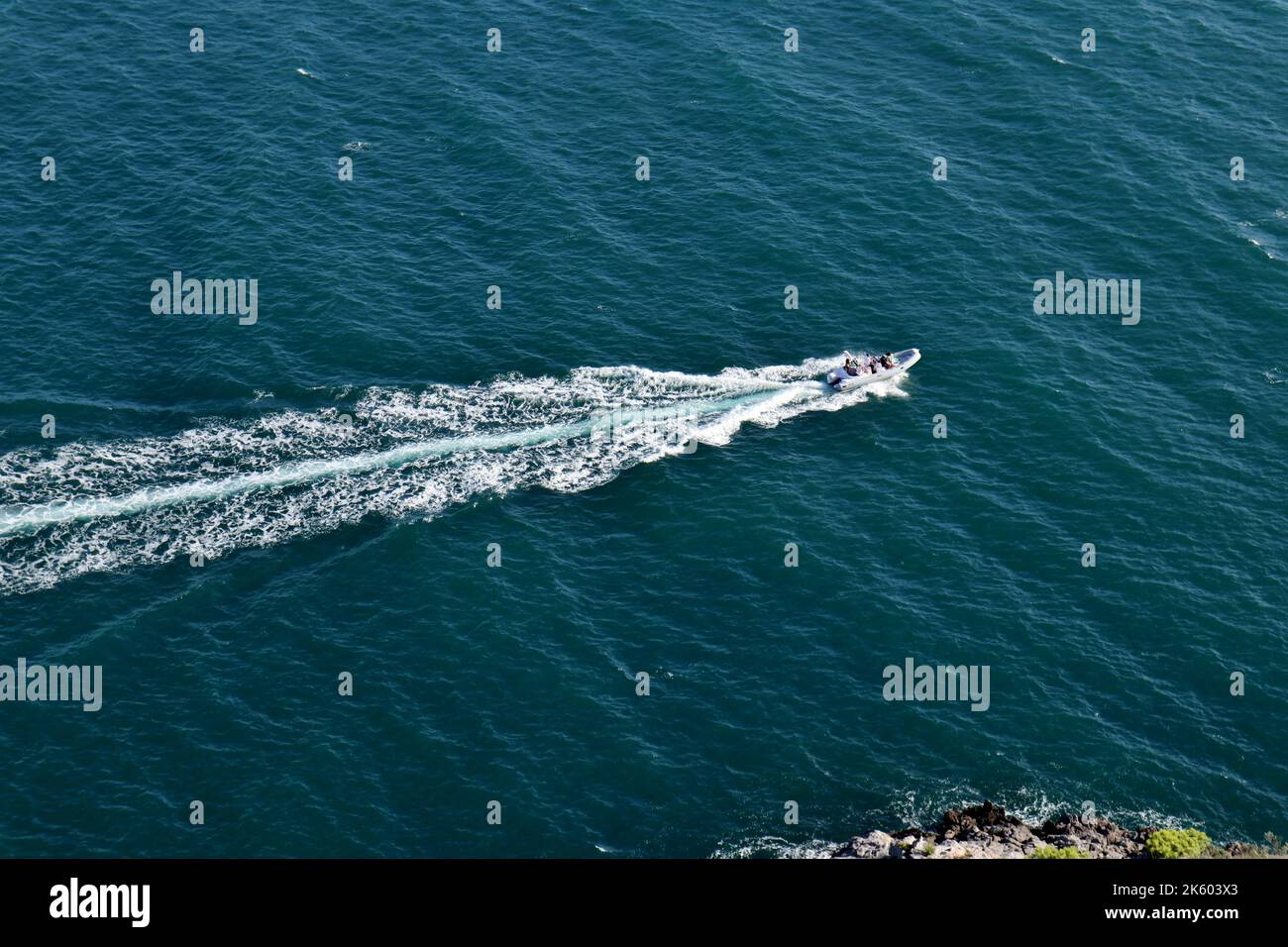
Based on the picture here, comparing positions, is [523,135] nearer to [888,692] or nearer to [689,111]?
[689,111]

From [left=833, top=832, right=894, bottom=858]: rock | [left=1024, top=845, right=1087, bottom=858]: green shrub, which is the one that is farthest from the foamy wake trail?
[left=1024, top=845, right=1087, bottom=858]: green shrub

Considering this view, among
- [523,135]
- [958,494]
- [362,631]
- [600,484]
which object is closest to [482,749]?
[362,631]
